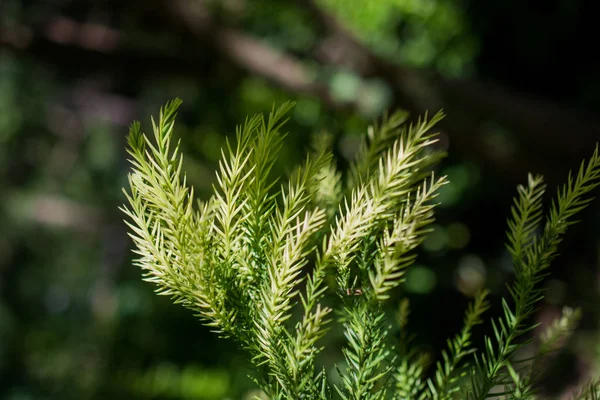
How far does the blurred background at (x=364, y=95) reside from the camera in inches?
83.4

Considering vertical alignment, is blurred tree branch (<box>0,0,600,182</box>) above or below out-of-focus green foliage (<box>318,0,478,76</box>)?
below

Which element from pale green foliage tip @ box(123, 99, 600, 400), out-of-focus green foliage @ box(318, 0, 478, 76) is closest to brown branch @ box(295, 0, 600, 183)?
out-of-focus green foliage @ box(318, 0, 478, 76)

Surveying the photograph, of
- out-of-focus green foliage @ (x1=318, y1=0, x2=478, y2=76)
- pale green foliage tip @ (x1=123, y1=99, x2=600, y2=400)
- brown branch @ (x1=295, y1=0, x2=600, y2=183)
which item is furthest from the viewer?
out-of-focus green foliage @ (x1=318, y1=0, x2=478, y2=76)

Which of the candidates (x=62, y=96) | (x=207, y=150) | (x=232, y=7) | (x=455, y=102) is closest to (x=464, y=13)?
(x=455, y=102)

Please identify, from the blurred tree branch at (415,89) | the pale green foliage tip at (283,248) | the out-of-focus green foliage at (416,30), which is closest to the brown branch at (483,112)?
the blurred tree branch at (415,89)

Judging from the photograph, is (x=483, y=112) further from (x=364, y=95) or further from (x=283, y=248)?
(x=283, y=248)

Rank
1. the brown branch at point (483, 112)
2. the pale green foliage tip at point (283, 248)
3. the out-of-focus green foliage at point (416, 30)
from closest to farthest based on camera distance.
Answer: the pale green foliage tip at point (283, 248) → the brown branch at point (483, 112) → the out-of-focus green foliage at point (416, 30)

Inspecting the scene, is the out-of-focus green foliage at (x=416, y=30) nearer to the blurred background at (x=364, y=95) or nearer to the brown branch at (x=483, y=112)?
the blurred background at (x=364, y=95)

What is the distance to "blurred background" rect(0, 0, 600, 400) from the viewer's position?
83.4 inches

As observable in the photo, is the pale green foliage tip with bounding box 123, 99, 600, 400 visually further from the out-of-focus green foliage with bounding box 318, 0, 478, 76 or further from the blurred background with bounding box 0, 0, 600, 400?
the out-of-focus green foliage with bounding box 318, 0, 478, 76

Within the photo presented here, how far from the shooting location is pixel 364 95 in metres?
2.30

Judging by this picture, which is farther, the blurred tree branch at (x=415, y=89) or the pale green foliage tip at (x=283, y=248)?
the blurred tree branch at (x=415, y=89)

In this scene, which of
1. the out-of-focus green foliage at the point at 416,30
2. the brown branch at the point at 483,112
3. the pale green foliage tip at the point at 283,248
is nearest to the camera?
the pale green foliage tip at the point at 283,248

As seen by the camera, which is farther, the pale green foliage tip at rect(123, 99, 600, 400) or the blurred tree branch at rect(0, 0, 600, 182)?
the blurred tree branch at rect(0, 0, 600, 182)
